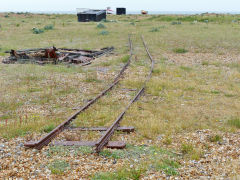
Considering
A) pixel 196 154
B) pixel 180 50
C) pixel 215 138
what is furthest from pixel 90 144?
pixel 180 50

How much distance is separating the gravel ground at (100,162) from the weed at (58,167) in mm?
56

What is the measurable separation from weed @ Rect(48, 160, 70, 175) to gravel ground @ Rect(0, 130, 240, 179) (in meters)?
0.06

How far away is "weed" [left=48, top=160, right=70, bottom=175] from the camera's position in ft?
15.7

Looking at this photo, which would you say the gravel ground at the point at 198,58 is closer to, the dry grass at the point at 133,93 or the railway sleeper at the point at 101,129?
the dry grass at the point at 133,93

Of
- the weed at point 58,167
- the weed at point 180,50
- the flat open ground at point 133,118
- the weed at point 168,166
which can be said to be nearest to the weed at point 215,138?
the flat open ground at point 133,118

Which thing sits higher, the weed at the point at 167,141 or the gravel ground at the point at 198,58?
A: the gravel ground at the point at 198,58

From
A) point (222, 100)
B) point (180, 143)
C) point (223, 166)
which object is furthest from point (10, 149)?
point (222, 100)

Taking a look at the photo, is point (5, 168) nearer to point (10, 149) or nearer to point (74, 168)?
point (10, 149)

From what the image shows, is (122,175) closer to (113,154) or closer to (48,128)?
(113,154)

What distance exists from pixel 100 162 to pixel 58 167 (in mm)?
774

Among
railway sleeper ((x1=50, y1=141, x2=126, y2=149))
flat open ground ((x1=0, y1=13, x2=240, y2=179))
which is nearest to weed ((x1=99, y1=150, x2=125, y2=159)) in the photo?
flat open ground ((x1=0, y1=13, x2=240, y2=179))

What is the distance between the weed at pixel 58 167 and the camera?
15.7 feet

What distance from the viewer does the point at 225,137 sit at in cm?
618

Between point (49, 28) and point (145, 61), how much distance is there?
21616 millimetres
